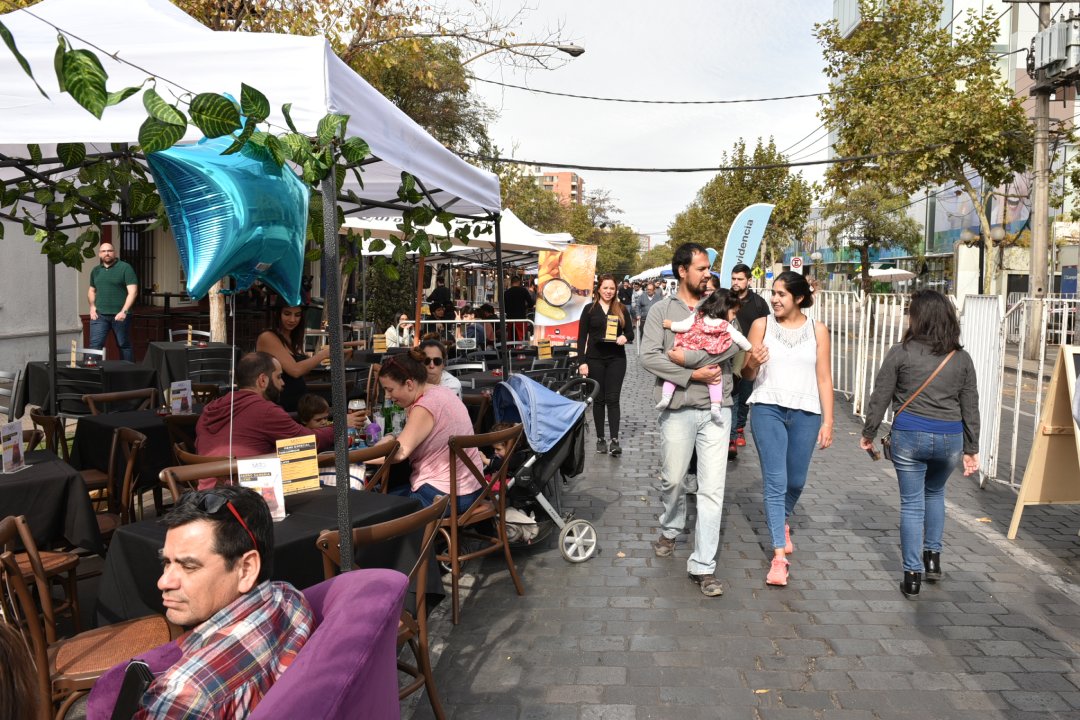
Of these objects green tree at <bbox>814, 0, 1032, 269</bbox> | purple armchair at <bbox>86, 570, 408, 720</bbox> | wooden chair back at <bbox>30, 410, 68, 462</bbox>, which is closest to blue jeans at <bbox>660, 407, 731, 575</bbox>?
purple armchair at <bbox>86, 570, 408, 720</bbox>

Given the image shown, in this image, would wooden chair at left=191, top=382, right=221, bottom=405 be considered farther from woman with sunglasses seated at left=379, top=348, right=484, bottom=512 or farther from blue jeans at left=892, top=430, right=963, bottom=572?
blue jeans at left=892, top=430, right=963, bottom=572

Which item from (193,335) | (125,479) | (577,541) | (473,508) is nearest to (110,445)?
(125,479)

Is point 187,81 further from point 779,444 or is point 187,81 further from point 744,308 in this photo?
point 744,308

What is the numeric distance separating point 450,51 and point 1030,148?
15.4 meters

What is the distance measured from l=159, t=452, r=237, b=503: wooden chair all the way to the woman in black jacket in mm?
3514

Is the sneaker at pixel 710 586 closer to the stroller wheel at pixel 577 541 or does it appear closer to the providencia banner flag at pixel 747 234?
the stroller wheel at pixel 577 541

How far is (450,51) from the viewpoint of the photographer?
23531 millimetres

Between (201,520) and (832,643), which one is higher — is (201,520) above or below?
above

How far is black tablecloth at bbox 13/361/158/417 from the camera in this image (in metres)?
8.15

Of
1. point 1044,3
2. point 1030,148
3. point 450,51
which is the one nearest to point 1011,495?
point 1044,3

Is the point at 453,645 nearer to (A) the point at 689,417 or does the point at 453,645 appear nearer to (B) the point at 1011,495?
(A) the point at 689,417

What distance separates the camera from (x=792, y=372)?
5.00 meters

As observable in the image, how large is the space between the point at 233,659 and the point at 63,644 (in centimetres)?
166

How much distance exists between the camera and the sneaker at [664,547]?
218 inches
